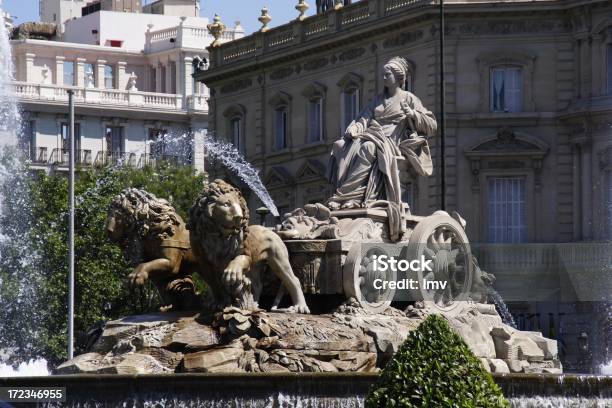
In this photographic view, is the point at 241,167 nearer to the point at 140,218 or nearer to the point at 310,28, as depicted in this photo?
the point at 310,28

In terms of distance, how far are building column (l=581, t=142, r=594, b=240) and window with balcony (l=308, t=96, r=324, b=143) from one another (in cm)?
1148

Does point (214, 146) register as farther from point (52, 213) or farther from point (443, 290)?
point (443, 290)

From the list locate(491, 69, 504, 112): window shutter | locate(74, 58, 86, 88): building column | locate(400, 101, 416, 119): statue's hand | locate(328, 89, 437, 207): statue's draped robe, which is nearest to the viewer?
locate(328, 89, 437, 207): statue's draped robe

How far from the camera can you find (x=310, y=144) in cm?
8256

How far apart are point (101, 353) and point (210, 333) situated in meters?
1.37

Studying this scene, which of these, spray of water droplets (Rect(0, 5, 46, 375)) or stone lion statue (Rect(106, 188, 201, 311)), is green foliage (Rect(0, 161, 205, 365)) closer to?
spray of water droplets (Rect(0, 5, 46, 375))

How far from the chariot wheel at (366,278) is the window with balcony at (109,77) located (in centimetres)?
8779

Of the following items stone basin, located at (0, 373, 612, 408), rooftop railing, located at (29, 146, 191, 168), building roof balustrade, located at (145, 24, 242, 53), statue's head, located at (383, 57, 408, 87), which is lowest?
stone basin, located at (0, 373, 612, 408)

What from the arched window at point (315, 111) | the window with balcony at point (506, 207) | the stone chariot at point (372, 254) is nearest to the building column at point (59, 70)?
the arched window at point (315, 111)

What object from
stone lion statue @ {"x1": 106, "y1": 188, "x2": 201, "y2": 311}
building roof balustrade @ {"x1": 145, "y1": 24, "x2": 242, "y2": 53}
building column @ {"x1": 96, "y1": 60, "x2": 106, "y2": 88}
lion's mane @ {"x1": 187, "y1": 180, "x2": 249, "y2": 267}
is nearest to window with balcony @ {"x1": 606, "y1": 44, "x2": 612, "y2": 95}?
building roof balustrade @ {"x1": 145, "y1": 24, "x2": 242, "y2": 53}

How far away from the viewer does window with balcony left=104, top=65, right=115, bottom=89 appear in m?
115

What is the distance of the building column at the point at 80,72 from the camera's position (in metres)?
114

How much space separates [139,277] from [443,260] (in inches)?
161

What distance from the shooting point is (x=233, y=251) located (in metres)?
26.8
